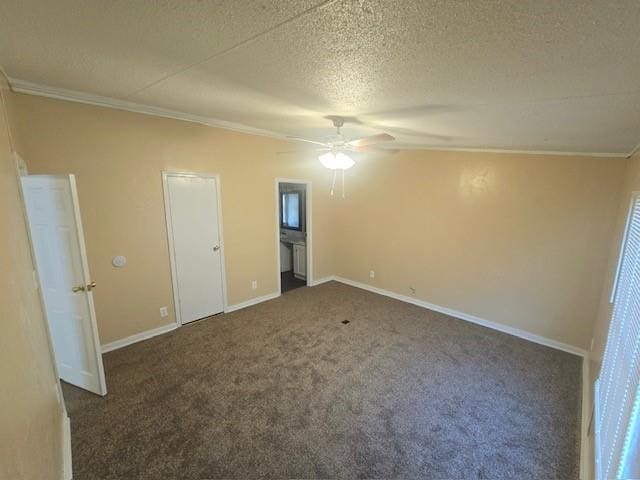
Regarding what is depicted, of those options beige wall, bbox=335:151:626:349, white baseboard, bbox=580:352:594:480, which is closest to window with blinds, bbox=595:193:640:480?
white baseboard, bbox=580:352:594:480

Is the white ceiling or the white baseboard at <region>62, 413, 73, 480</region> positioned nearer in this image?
the white ceiling

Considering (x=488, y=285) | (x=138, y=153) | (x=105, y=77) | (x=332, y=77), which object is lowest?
(x=488, y=285)

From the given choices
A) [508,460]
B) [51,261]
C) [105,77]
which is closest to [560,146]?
[508,460]

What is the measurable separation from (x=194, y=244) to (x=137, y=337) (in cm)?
126

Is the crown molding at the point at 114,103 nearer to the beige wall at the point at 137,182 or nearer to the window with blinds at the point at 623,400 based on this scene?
the beige wall at the point at 137,182

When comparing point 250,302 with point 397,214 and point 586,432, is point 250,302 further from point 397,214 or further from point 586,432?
point 586,432

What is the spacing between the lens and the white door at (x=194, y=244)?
347 cm

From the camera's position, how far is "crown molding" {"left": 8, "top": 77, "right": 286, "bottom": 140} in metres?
2.35

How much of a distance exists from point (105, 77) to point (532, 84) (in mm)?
2659

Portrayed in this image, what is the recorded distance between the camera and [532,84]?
4.32 feet

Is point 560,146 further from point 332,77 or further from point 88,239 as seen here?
point 88,239

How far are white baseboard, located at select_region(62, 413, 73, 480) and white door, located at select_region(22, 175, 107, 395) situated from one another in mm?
345

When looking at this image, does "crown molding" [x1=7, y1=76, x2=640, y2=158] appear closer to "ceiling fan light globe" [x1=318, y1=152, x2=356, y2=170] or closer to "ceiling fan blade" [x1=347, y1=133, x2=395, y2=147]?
"ceiling fan light globe" [x1=318, y1=152, x2=356, y2=170]

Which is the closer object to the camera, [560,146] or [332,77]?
[332,77]
